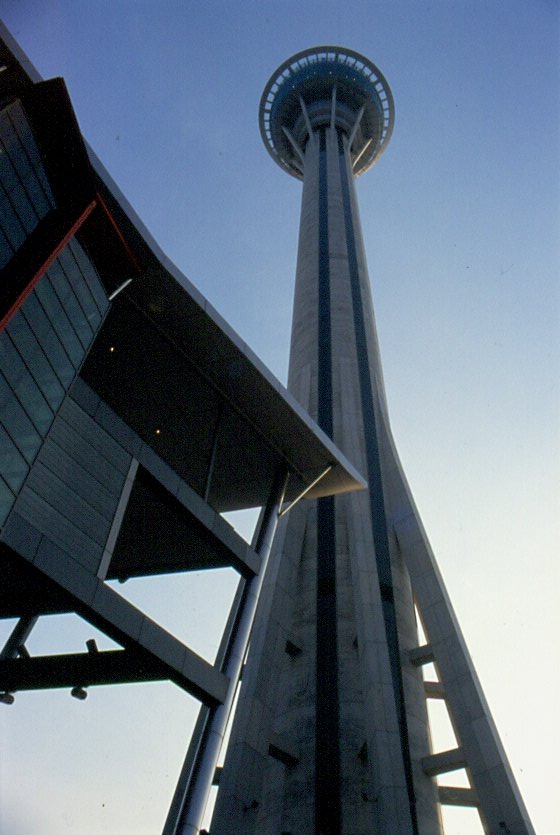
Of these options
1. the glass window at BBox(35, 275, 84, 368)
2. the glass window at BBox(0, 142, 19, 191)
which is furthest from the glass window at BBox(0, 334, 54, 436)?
the glass window at BBox(0, 142, 19, 191)

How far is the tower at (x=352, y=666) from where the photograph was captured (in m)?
18.6

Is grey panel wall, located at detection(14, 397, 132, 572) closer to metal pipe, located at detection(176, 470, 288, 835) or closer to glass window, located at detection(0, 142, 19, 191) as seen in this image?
metal pipe, located at detection(176, 470, 288, 835)

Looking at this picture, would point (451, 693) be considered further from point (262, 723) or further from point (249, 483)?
point (249, 483)

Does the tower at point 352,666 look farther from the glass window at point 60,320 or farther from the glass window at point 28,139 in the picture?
the glass window at point 28,139

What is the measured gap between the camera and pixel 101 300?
16.3 m

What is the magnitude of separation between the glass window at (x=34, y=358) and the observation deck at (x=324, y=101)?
45.8 m

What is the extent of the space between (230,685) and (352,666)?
6.25 metres

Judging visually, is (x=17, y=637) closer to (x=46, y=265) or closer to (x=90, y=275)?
(x=90, y=275)

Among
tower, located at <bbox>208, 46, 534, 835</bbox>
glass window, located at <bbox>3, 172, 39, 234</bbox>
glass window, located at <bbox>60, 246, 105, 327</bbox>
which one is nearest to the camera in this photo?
glass window, located at <bbox>3, 172, 39, 234</bbox>

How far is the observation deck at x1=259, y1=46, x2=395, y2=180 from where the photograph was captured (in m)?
56.1

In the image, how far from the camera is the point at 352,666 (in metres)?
23.0

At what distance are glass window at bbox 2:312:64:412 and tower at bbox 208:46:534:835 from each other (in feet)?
35.4

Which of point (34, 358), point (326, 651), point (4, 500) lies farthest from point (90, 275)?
point (326, 651)

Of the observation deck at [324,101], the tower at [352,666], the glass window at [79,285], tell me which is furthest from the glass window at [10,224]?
the observation deck at [324,101]
